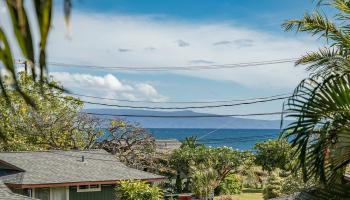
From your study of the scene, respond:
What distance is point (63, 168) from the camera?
3281cm

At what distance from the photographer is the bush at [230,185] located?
48906mm

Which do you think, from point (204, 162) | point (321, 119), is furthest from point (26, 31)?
point (204, 162)

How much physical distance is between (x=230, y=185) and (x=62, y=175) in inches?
850

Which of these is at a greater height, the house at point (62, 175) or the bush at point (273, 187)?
the house at point (62, 175)

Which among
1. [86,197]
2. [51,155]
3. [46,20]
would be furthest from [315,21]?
[51,155]

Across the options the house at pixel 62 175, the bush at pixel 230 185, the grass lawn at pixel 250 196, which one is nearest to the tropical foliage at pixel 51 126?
the house at pixel 62 175

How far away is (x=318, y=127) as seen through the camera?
20.9 ft

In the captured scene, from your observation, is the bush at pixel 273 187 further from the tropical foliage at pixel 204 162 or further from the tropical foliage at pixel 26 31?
the tropical foliage at pixel 26 31

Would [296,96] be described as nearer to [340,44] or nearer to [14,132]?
[340,44]

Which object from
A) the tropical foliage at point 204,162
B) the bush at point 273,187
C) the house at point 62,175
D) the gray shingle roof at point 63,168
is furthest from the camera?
the tropical foliage at point 204,162

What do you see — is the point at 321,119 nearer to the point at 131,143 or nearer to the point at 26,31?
the point at 26,31

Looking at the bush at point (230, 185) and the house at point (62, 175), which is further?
the bush at point (230, 185)

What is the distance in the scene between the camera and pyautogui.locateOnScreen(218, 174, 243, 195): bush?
48.9 meters

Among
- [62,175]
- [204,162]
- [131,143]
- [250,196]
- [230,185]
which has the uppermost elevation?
[131,143]
